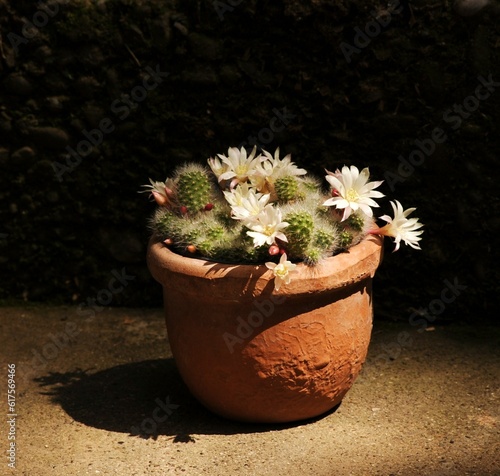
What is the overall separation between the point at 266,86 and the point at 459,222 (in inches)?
46.8

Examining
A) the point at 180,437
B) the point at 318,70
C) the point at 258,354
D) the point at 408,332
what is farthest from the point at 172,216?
the point at 408,332

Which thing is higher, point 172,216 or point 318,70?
point 318,70

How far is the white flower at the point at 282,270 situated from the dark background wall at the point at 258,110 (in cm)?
136

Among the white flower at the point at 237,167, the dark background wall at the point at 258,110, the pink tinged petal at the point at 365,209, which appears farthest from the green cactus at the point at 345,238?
the dark background wall at the point at 258,110

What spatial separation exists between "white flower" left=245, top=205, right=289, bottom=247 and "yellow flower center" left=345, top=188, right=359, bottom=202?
12.4 inches

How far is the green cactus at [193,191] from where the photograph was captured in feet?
12.0

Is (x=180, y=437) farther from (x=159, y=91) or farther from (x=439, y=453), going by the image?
(x=159, y=91)

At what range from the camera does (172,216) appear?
12.0 feet

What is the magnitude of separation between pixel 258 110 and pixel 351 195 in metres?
1.19

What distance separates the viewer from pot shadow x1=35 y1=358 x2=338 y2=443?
12.2ft

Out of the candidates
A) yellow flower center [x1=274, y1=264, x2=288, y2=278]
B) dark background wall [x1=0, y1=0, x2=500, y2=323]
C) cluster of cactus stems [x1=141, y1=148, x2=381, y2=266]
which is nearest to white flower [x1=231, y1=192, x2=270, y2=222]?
cluster of cactus stems [x1=141, y1=148, x2=381, y2=266]

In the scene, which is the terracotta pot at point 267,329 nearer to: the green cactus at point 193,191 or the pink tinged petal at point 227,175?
the green cactus at point 193,191

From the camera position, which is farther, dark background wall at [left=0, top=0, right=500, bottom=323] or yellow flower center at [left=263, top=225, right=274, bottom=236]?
dark background wall at [left=0, top=0, right=500, bottom=323]

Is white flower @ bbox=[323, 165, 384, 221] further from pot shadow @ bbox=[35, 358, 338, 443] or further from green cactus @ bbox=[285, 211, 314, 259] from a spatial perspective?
pot shadow @ bbox=[35, 358, 338, 443]
